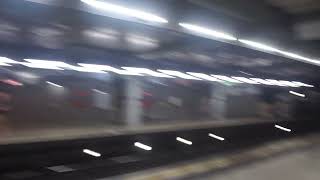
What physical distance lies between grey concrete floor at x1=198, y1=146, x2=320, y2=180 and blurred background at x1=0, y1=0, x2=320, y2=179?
4cm

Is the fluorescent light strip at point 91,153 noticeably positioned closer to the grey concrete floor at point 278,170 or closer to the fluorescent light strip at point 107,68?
the fluorescent light strip at point 107,68

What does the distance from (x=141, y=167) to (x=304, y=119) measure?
15.8 meters

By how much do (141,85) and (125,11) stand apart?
35.4 feet

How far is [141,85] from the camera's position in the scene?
14977mm

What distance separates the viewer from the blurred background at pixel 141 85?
522cm

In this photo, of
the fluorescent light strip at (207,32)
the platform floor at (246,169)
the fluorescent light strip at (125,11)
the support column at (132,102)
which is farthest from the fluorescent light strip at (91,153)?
the fluorescent light strip at (125,11)

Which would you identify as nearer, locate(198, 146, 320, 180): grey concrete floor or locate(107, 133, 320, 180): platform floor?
locate(107, 133, 320, 180): platform floor

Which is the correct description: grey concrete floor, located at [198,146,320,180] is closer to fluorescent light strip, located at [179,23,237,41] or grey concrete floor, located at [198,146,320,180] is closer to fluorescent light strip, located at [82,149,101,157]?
fluorescent light strip, located at [179,23,237,41]

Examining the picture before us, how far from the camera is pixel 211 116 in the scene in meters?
18.8

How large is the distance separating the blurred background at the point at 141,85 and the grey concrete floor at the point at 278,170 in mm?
42

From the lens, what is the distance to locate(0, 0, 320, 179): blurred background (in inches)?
206

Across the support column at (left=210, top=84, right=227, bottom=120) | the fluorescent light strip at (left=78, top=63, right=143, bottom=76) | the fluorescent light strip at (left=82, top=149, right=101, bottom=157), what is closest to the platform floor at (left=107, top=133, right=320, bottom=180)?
the fluorescent light strip at (left=82, top=149, right=101, bottom=157)

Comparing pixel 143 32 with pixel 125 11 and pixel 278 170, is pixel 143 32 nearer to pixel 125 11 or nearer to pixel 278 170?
pixel 125 11

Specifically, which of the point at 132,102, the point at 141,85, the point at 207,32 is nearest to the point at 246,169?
the point at 207,32
